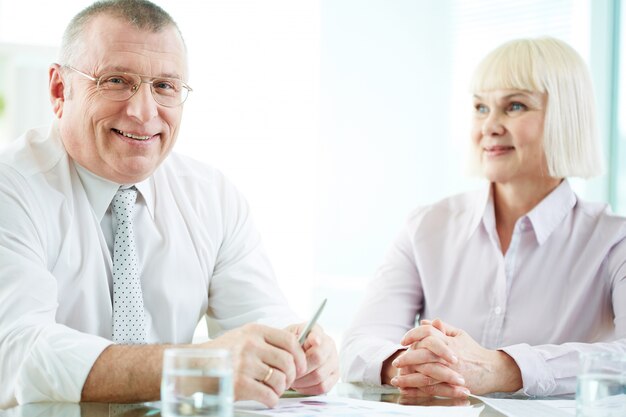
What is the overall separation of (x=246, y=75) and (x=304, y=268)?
1.50 metres

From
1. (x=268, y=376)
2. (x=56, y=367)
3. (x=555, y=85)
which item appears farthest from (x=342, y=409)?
(x=555, y=85)

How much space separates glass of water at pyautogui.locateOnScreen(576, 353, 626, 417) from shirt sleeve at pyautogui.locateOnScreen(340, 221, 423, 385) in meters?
0.70

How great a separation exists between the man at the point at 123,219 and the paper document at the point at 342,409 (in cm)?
7

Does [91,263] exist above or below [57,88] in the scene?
below

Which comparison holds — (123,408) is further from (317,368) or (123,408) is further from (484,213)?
(484,213)

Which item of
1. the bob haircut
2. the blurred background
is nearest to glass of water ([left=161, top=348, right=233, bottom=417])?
the bob haircut

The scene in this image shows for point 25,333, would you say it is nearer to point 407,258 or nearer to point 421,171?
point 407,258

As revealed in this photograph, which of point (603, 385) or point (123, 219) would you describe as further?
point (123, 219)

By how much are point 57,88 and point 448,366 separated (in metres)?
1.15

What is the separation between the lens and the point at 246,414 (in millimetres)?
1485

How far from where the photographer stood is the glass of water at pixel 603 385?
52.1 inches

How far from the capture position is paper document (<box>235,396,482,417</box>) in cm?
151

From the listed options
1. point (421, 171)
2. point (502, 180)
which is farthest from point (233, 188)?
point (421, 171)

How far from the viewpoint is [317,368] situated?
1.73m
